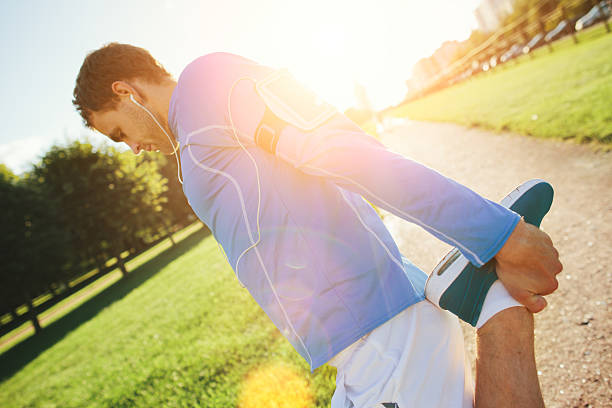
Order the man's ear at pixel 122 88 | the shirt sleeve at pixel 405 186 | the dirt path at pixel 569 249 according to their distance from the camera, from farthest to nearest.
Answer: the dirt path at pixel 569 249
the man's ear at pixel 122 88
the shirt sleeve at pixel 405 186

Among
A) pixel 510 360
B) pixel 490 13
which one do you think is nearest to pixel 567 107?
pixel 510 360

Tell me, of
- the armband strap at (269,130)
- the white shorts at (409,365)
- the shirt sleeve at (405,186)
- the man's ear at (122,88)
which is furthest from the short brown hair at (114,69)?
the white shorts at (409,365)

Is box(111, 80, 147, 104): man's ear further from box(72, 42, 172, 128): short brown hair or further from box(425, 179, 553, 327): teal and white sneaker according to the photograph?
box(425, 179, 553, 327): teal and white sneaker

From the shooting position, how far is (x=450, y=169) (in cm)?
711

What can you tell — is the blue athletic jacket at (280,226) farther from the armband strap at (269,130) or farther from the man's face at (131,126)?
the man's face at (131,126)

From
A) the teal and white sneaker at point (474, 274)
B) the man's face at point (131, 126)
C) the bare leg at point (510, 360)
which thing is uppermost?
the man's face at point (131, 126)

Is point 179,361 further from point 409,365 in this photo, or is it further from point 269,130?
point 269,130

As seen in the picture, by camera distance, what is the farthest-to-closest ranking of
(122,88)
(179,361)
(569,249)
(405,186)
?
(179,361), (569,249), (122,88), (405,186)

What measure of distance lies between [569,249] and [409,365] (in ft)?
10.3

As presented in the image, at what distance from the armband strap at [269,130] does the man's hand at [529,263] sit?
2.48 ft

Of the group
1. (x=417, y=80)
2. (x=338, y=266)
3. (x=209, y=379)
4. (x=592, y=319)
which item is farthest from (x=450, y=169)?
(x=417, y=80)

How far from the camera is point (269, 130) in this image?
1.02 metres

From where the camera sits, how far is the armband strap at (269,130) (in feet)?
3.31

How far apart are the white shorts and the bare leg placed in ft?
0.43
